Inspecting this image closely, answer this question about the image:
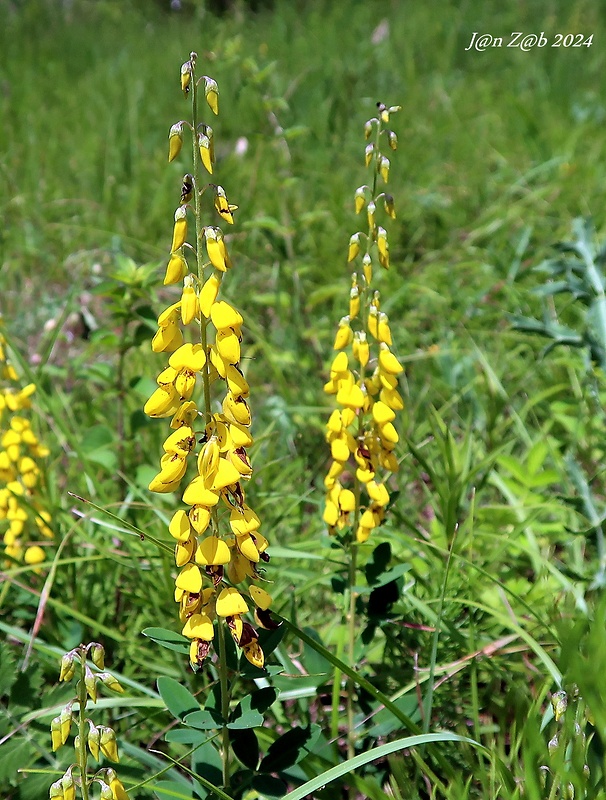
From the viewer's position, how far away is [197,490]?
46.7 inches

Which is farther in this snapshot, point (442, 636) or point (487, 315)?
point (487, 315)

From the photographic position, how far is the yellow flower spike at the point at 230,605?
1213 millimetres

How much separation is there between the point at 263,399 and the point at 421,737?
6.31 feet

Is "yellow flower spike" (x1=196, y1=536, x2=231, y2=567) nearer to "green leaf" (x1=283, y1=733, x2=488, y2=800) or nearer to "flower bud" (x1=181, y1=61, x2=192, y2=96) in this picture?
"green leaf" (x1=283, y1=733, x2=488, y2=800)

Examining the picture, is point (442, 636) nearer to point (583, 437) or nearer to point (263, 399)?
point (583, 437)

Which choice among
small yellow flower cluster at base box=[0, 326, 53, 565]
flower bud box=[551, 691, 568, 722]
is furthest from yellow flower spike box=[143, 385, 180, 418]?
small yellow flower cluster at base box=[0, 326, 53, 565]

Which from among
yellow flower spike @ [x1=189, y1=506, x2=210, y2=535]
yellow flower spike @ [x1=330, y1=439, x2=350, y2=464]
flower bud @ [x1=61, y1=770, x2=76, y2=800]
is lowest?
flower bud @ [x1=61, y1=770, x2=76, y2=800]

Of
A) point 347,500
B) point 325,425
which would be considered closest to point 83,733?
point 347,500

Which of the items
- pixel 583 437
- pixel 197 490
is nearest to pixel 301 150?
pixel 583 437

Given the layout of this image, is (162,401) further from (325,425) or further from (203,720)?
(325,425)

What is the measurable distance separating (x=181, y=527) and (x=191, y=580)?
0.08 m

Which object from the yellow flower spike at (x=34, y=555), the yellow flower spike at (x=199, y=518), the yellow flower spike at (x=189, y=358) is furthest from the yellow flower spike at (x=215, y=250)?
the yellow flower spike at (x=34, y=555)

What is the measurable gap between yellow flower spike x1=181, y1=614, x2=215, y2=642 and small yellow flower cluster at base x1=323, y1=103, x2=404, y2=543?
414 millimetres

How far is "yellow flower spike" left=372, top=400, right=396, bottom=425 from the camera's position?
5.07 feet
